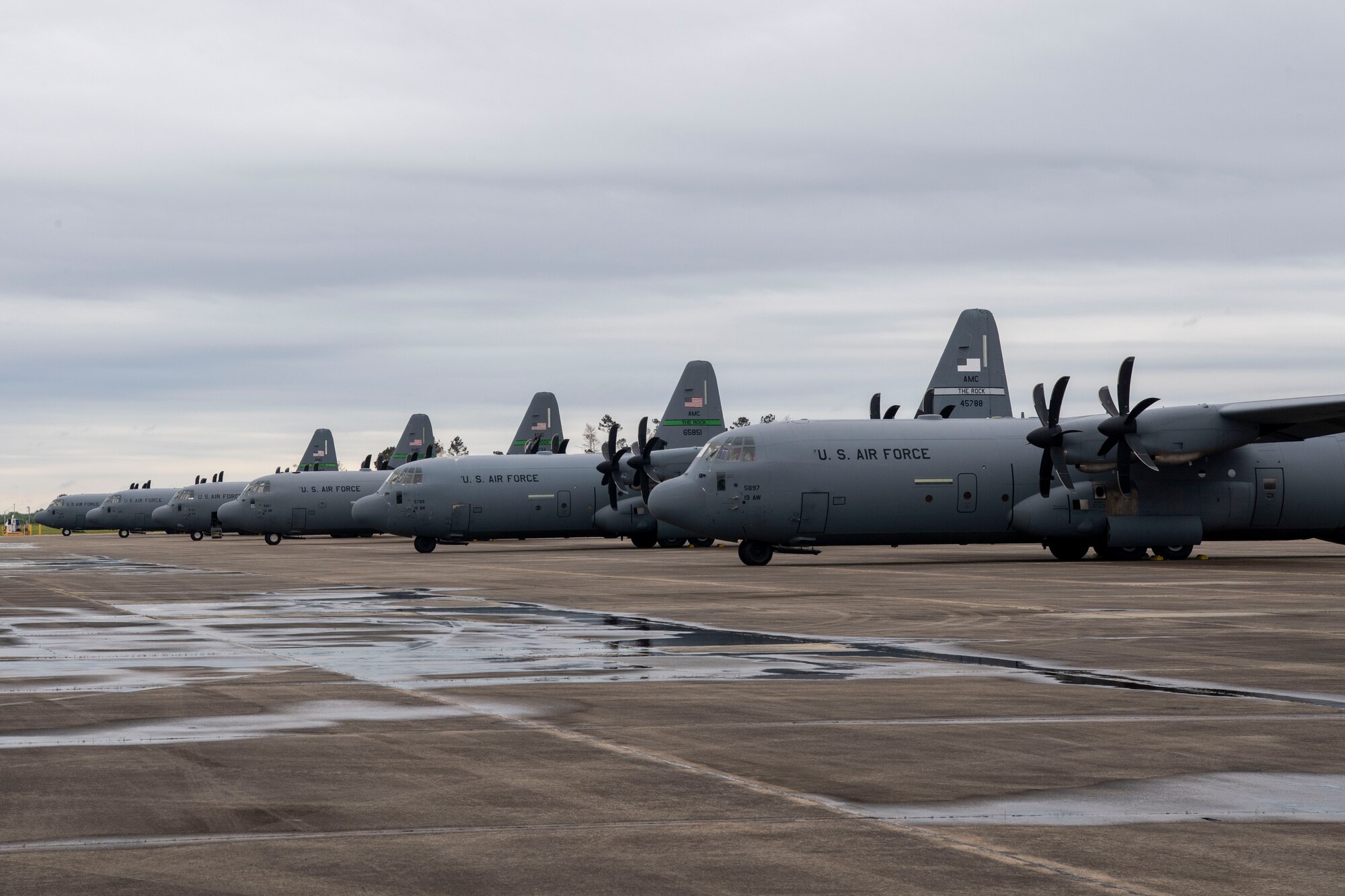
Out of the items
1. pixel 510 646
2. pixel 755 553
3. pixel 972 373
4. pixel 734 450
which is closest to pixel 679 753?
pixel 510 646

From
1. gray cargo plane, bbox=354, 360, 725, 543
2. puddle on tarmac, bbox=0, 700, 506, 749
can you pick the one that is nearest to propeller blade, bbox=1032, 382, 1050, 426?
gray cargo plane, bbox=354, 360, 725, 543

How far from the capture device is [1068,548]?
157 ft

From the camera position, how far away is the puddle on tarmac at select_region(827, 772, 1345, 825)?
7926mm

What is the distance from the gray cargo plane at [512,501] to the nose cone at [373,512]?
0.14ft

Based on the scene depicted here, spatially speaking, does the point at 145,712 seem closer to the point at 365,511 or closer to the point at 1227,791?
the point at 1227,791

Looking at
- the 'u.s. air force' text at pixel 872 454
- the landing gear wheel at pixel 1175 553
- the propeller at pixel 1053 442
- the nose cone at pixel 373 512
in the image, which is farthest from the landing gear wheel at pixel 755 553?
the nose cone at pixel 373 512

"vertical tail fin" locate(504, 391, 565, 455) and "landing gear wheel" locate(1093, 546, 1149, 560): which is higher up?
"vertical tail fin" locate(504, 391, 565, 455)

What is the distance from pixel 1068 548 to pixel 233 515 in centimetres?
Answer: 5153

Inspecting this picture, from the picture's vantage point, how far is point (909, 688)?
13984mm

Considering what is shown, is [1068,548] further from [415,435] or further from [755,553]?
[415,435]

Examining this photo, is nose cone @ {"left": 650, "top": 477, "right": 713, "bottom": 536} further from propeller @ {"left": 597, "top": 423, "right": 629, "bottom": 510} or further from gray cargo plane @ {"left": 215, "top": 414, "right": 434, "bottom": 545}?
gray cargo plane @ {"left": 215, "top": 414, "right": 434, "bottom": 545}

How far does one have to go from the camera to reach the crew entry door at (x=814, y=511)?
44688mm

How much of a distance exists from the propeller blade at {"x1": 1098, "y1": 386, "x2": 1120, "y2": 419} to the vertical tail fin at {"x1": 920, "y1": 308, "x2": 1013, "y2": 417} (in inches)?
501

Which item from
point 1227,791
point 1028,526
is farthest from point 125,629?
point 1028,526
